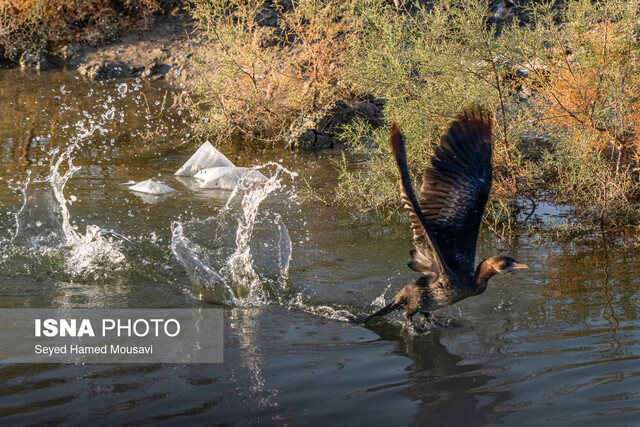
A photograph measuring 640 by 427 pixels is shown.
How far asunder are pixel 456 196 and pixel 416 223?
372mm

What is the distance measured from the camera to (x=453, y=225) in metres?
4.18

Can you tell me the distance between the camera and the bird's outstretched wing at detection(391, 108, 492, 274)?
4.12 meters

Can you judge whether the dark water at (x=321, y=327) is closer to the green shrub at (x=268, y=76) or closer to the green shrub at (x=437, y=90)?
the green shrub at (x=437, y=90)

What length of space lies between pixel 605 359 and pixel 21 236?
421 cm

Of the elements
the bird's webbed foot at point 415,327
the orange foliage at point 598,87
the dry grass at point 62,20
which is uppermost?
the dry grass at point 62,20

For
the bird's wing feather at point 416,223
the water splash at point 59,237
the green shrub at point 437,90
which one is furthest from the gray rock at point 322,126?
A: the bird's wing feather at point 416,223

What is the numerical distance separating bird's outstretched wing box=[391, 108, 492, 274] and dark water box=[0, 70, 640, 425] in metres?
0.49

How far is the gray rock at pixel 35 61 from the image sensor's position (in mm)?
12715

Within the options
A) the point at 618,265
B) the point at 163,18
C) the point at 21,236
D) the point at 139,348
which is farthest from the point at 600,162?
the point at 163,18

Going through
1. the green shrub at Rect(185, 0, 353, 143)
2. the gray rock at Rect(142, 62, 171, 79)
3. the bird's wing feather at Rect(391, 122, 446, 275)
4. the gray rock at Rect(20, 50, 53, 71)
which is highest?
the gray rock at Rect(20, 50, 53, 71)

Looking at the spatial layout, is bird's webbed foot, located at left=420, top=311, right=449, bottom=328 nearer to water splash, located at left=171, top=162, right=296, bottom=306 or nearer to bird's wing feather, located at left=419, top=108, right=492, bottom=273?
bird's wing feather, located at left=419, top=108, right=492, bottom=273

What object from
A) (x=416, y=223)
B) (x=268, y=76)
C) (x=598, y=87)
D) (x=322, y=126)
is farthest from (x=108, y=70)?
(x=416, y=223)

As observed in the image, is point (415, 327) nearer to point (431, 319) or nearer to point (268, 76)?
point (431, 319)

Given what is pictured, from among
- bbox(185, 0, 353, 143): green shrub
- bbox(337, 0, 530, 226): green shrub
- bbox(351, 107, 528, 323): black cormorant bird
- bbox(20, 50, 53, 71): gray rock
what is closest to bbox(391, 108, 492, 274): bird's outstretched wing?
bbox(351, 107, 528, 323): black cormorant bird
